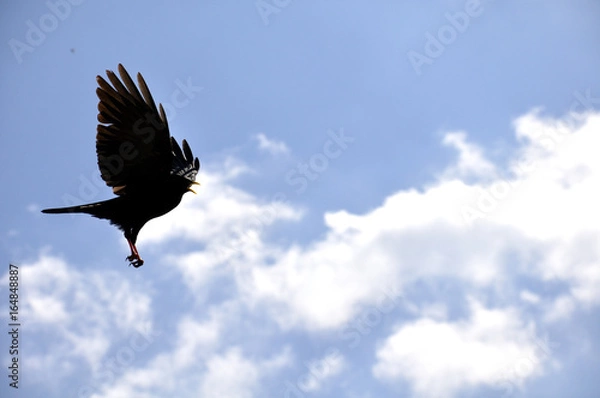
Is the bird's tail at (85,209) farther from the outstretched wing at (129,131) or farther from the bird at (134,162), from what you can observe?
the outstretched wing at (129,131)

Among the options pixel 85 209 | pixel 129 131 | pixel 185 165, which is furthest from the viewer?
pixel 185 165

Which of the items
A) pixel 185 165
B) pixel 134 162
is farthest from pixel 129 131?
pixel 185 165

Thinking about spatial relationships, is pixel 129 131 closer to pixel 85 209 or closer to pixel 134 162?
pixel 134 162

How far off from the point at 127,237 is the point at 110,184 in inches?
47.4

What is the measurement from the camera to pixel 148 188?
41.9 feet

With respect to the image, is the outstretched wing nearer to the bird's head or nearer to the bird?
the bird

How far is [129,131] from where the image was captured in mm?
12000

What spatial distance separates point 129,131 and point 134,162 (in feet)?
2.19


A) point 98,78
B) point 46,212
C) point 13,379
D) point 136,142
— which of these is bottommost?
point 13,379

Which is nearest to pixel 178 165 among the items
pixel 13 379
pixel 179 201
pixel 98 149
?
pixel 179 201

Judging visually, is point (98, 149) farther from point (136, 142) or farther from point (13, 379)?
point (13, 379)

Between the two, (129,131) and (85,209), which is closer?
(129,131)

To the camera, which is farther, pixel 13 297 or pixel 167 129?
pixel 13 297

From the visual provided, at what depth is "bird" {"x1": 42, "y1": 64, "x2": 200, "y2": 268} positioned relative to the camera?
11875 mm
